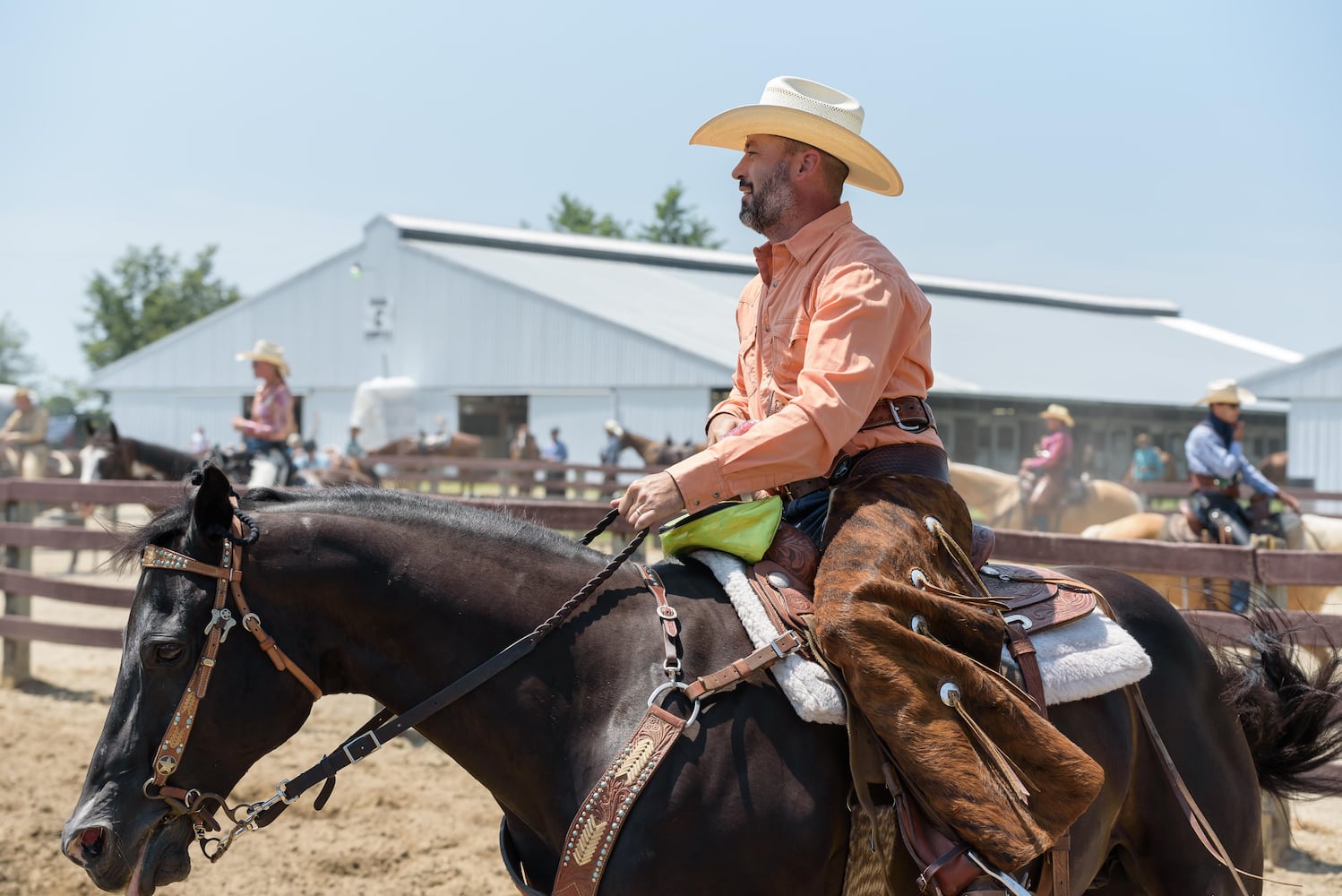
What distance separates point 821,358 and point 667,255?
1623 inches

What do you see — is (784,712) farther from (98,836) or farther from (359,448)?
(359,448)

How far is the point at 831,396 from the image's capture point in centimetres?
253

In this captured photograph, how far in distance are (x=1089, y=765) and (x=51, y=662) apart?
914 cm

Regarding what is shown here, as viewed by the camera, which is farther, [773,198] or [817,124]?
[773,198]

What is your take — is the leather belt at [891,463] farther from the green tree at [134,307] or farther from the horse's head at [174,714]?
the green tree at [134,307]

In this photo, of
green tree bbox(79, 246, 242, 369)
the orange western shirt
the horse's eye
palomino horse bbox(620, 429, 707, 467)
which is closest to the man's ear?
the orange western shirt

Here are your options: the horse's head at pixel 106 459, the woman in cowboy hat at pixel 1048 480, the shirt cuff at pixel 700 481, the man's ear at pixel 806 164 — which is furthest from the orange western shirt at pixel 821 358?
the woman in cowboy hat at pixel 1048 480

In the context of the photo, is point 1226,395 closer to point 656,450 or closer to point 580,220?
point 656,450

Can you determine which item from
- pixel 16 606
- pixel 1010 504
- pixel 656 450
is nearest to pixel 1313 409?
pixel 656 450

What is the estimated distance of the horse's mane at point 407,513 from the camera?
2646 millimetres

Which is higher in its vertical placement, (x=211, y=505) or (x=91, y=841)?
(x=211, y=505)

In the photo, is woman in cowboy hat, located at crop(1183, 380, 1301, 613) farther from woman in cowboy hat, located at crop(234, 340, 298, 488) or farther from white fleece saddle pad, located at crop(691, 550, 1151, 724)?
woman in cowboy hat, located at crop(234, 340, 298, 488)

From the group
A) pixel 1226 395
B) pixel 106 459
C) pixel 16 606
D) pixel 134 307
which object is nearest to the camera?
pixel 16 606

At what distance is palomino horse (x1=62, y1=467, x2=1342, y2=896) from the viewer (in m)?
2.39
